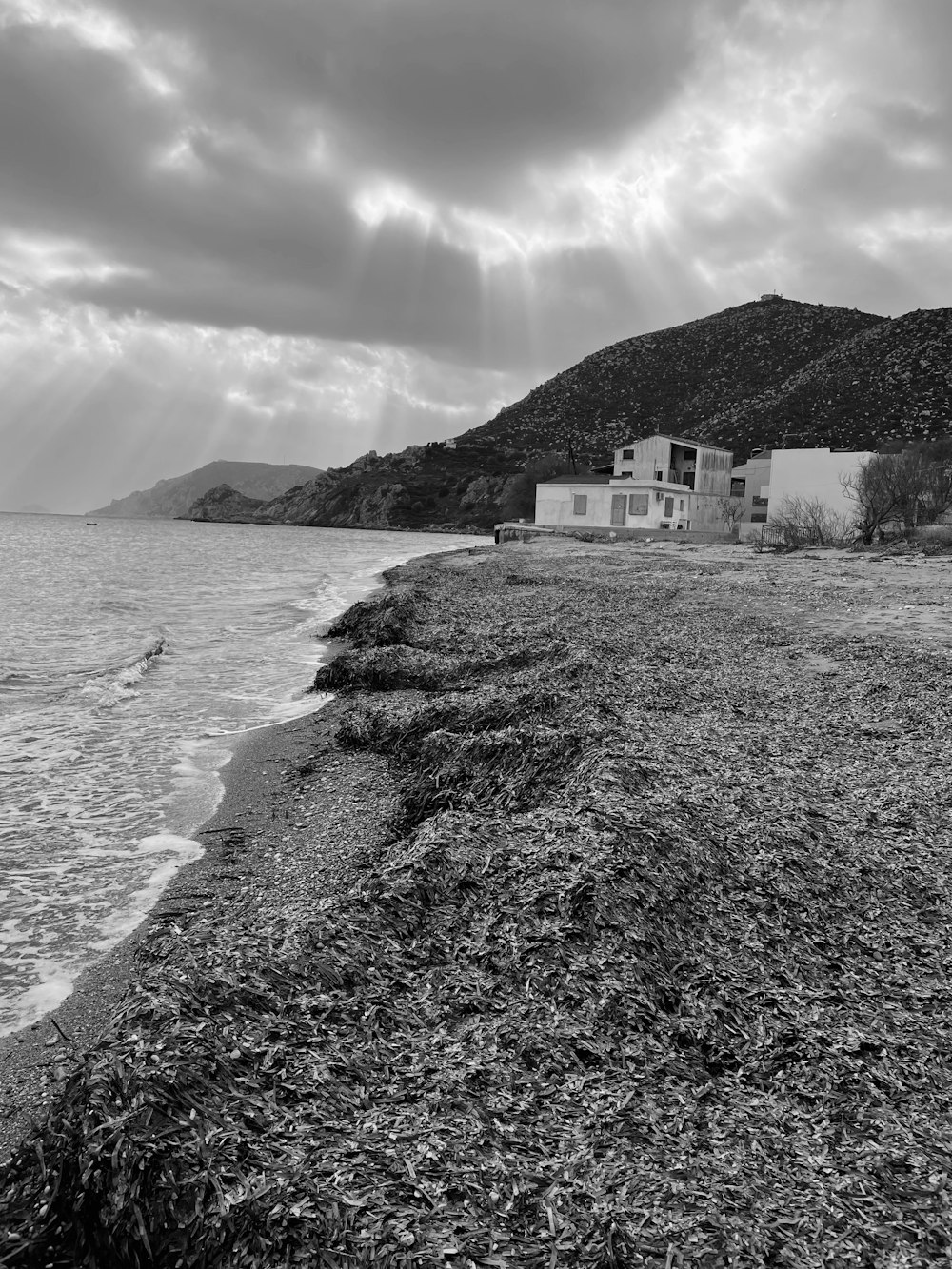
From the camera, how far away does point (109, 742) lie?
28.2ft

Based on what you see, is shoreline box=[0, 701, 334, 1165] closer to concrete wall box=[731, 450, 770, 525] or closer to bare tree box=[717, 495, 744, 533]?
concrete wall box=[731, 450, 770, 525]

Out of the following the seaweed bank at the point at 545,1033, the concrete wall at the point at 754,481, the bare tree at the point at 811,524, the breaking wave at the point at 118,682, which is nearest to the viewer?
the seaweed bank at the point at 545,1033

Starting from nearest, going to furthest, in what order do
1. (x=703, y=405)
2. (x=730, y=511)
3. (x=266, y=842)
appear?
1. (x=266, y=842)
2. (x=730, y=511)
3. (x=703, y=405)

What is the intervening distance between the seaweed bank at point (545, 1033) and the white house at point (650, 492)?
199 ft

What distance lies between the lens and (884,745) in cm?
620

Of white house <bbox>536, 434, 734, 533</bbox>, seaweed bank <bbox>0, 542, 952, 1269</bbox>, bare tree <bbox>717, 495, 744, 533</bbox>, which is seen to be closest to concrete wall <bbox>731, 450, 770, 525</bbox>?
bare tree <bbox>717, 495, 744, 533</bbox>

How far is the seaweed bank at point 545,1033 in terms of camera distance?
1935mm

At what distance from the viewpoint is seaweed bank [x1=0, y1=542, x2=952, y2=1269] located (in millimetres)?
1935

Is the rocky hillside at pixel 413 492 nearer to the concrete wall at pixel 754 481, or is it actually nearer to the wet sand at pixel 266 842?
the concrete wall at pixel 754 481

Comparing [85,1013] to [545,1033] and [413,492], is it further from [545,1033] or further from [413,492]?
[413,492]

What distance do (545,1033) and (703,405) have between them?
11460 centimetres

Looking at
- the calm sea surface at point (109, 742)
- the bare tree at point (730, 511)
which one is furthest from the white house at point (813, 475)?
the calm sea surface at point (109, 742)

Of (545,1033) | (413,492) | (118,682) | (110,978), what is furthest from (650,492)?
(413,492)

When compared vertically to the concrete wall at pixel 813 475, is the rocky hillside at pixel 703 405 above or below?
above
